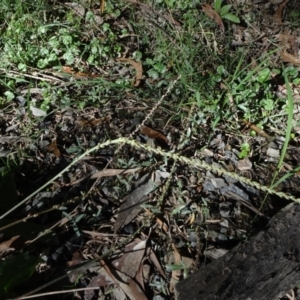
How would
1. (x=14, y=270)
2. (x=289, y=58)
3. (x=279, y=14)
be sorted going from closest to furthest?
(x=14, y=270), (x=289, y=58), (x=279, y=14)

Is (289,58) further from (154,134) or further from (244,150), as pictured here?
(154,134)

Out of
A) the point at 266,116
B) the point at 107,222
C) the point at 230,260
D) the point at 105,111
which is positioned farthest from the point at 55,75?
the point at 230,260

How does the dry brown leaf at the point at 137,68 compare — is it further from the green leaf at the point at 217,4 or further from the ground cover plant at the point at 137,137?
the green leaf at the point at 217,4

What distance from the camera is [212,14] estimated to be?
341cm

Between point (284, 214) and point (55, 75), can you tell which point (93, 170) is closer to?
point (55, 75)

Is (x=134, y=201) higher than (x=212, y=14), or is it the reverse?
(x=212, y=14)

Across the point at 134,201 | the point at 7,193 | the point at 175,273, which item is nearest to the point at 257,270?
the point at 175,273

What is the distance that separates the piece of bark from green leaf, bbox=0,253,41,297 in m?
0.59

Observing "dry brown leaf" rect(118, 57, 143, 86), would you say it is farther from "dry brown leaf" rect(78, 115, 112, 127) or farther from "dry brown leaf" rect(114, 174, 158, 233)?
"dry brown leaf" rect(114, 174, 158, 233)

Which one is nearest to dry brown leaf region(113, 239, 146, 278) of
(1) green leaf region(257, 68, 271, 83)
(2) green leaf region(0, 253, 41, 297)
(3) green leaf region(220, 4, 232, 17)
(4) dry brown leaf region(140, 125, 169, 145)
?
(2) green leaf region(0, 253, 41, 297)

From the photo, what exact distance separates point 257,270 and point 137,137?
3.23 feet

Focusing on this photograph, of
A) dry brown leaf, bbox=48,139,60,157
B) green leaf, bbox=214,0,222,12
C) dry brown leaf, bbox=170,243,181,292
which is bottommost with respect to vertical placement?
dry brown leaf, bbox=170,243,181,292

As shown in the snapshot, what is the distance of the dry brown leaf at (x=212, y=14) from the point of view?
11.1ft

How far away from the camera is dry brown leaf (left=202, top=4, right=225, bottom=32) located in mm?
3381
